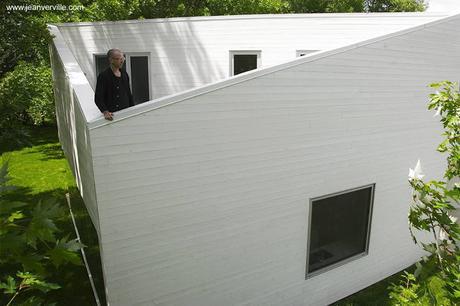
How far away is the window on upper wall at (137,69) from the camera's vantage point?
330 inches

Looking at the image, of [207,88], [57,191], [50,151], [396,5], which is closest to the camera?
[207,88]

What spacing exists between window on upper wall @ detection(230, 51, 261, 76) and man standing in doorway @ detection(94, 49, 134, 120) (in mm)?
3980

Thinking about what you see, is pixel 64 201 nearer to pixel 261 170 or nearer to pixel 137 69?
pixel 137 69

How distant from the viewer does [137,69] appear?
27.7 ft

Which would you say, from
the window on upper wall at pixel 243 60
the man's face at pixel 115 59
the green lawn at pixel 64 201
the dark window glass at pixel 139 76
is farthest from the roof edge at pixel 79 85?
the window on upper wall at pixel 243 60

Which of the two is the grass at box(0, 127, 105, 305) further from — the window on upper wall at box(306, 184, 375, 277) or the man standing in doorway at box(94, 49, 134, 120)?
the window on upper wall at box(306, 184, 375, 277)

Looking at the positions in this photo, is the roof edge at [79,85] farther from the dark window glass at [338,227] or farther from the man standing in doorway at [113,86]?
the dark window glass at [338,227]

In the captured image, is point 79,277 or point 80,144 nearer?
point 80,144

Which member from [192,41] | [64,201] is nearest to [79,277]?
[64,201]

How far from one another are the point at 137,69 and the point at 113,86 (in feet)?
13.5

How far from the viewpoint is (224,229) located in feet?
14.4

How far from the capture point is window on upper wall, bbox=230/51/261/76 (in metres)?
8.35

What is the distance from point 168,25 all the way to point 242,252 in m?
5.69

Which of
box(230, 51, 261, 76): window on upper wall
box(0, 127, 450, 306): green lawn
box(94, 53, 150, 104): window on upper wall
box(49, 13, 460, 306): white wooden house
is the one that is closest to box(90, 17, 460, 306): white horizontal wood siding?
box(49, 13, 460, 306): white wooden house
